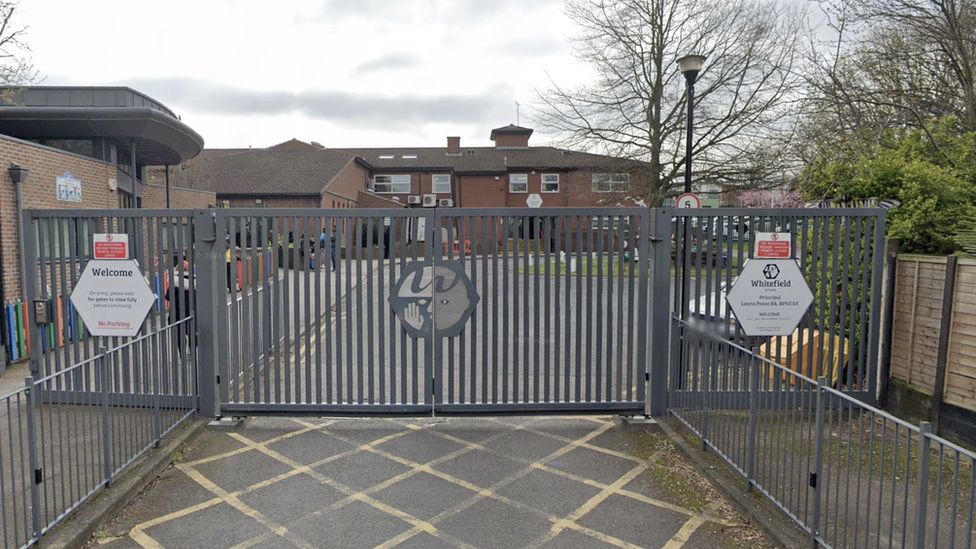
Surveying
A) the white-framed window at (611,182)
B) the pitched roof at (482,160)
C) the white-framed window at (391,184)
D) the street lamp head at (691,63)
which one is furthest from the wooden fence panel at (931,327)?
the white-framed window at (391,184)

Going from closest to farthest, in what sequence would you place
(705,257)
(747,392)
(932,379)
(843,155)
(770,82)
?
(747,392) < (932,379) < (705,257) < (843,155) < (770,82)

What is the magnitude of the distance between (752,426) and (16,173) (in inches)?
433

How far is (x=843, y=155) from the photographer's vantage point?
32.6 feet

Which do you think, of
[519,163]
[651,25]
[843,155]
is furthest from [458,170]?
[843,155]

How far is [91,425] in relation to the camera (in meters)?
4.45

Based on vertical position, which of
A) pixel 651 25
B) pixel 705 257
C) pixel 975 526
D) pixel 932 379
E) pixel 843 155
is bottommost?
pixel 975 526

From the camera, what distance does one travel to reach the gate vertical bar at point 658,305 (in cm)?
596

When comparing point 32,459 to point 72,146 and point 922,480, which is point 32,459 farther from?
point 72,146

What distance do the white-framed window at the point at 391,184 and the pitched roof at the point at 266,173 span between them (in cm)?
481

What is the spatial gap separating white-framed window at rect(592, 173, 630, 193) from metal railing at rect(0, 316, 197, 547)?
19664 mm

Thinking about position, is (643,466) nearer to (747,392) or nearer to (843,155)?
(747,392)

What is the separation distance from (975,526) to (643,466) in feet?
7.79

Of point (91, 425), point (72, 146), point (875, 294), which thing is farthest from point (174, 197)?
point (875, 294)

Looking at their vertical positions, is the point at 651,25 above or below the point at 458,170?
above
